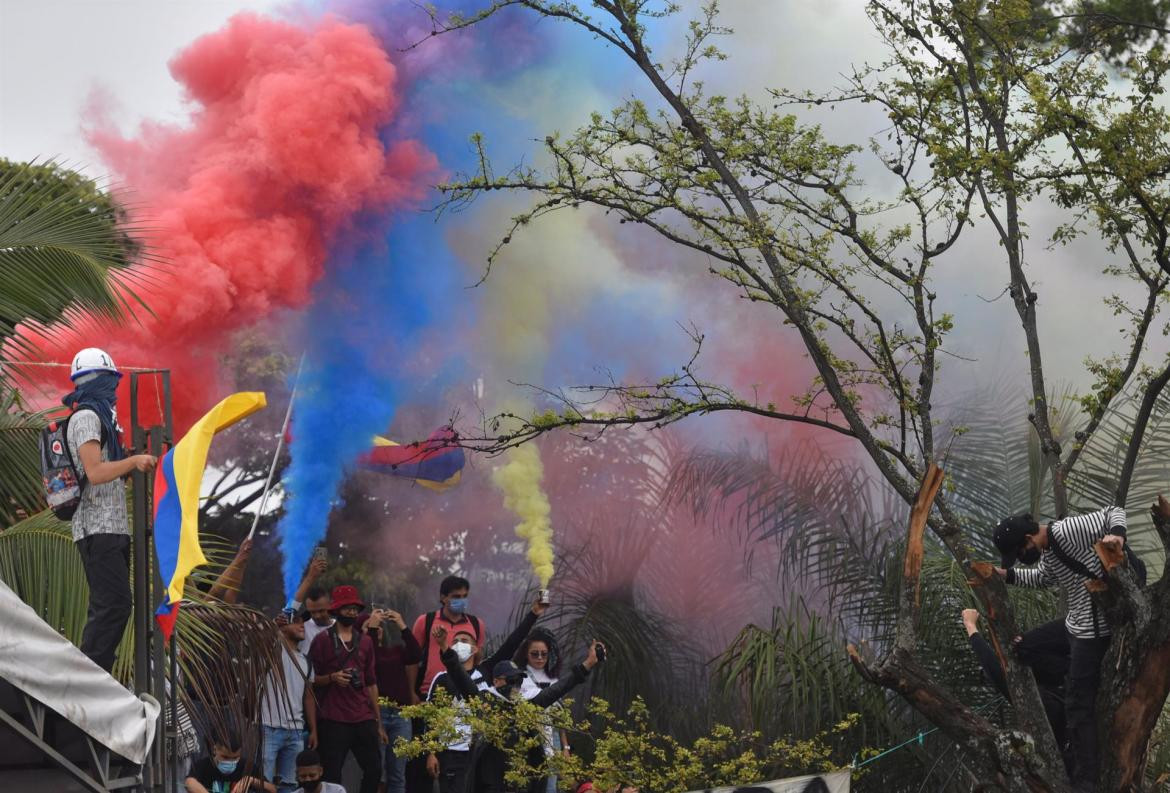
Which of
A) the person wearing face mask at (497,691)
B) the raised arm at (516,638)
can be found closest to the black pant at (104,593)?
the person wearing face mask at (497,691)

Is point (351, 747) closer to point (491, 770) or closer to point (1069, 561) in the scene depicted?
point (491, 770)

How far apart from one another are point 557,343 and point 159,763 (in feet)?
40.0

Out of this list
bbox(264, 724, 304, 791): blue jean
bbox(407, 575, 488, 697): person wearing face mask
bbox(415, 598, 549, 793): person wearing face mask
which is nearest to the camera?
bbox(264, 724, 304, 791): blue jean

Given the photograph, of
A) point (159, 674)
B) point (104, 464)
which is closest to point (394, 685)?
point (159, 674)

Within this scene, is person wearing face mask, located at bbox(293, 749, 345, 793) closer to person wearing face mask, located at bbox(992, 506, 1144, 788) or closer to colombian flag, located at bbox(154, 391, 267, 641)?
colombian flag, located at bbox(154, 391, 267, 641)

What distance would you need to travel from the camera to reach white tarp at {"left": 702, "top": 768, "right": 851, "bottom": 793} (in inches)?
383

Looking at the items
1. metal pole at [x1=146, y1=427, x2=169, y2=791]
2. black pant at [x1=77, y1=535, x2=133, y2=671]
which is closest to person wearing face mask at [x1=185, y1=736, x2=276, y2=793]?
metal pole at [x1=146, y1=427, x2=169, y2=791]

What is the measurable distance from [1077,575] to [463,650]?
4269 mm

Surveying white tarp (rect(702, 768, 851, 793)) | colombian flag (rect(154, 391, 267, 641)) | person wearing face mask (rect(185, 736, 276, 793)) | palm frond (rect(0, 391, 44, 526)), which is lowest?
white tarp (rect(702, 768, 851, 793))

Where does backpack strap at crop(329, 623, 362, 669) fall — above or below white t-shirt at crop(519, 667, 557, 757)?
above

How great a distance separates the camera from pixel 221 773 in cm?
952

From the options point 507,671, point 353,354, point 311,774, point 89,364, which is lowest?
point 311,774

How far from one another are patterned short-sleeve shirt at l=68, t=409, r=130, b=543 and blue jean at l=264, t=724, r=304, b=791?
10.6 ft

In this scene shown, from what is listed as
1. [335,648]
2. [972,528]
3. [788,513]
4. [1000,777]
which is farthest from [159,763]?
[972,528]
